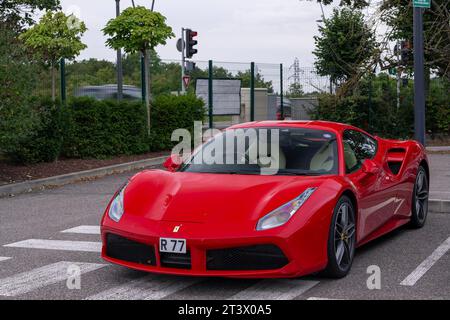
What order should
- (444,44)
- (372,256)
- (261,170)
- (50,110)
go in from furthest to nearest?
1. (444,44)
2. (50,110)
3. (372,256)
4. (261,170)

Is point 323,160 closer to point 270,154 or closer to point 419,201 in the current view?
point 270,154

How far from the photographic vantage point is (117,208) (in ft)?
20.1

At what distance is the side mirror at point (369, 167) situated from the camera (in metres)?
6.79

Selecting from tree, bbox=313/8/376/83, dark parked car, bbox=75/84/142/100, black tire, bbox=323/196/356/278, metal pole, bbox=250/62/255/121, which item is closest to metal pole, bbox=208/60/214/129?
dark parked car, bbox=75/84/142/100

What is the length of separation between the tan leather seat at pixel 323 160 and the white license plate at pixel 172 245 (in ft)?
5.40

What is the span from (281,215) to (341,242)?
0.79 metres

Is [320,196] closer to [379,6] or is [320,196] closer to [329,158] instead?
[329,158]

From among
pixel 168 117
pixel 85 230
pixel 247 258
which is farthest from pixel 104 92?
pixel 247 258

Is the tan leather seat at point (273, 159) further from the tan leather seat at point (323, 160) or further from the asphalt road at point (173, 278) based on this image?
the asphalt road at point (173, 278)

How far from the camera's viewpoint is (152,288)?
18.7 ft

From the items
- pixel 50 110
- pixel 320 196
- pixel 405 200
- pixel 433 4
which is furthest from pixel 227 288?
pixel 433 4

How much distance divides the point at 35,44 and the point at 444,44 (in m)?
12.5

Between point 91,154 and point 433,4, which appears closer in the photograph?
point 91,154

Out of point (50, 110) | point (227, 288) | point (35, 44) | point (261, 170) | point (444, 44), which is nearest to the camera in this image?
point (227, 288)
